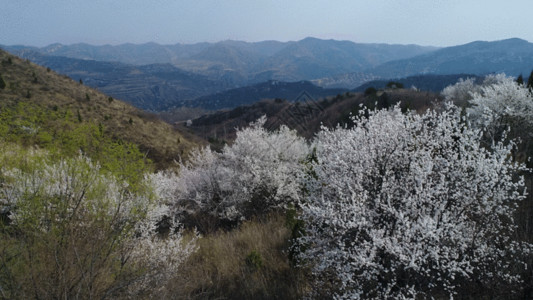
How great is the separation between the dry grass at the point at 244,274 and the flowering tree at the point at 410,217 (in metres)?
1.18

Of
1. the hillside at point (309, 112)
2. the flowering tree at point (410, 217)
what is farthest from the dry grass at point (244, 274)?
the hillside at point (309, 112)

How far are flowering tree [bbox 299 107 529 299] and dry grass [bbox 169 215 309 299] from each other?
1.18 metres

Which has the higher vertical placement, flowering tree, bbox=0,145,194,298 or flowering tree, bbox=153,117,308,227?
flowering tree, bbox=0,145,194,298

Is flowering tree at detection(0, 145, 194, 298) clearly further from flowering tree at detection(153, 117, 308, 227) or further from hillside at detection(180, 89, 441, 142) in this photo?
flowering tree at detection(153, 117, 308, 227)

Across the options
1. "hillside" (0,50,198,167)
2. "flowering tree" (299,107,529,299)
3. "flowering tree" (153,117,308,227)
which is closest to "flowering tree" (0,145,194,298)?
"flowering tree" (299,107,529,299)

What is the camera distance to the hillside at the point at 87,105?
3697 centimetres

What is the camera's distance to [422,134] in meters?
5.64

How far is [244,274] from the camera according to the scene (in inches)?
248

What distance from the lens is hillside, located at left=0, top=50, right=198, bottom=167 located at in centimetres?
3697

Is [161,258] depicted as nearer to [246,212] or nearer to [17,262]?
[17,262]

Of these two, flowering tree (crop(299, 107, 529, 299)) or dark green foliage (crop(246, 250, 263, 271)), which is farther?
dark green foliage (crop(246, 250, 263, 271))

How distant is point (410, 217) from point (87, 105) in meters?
48.0

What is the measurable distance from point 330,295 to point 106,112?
46523mm

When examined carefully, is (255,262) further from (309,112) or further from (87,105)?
(309,112)
